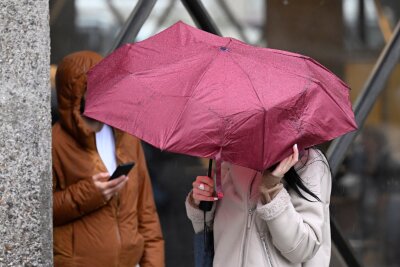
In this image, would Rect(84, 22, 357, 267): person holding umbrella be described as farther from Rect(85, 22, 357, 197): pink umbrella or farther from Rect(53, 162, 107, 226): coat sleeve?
Rect(53, 162, 107, 226): coat sleeve

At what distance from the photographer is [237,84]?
3.26m

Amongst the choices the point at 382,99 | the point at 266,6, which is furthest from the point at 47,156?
the point at 382,99

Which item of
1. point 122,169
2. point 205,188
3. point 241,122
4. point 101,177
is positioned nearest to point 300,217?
point 205,188

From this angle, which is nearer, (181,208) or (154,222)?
(154,222)

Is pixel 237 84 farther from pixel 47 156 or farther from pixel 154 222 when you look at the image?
pixel 154 222

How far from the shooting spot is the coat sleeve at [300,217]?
3383 mm

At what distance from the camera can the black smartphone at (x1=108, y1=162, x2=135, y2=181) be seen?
4199 mm

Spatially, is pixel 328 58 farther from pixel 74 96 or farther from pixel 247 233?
pixel 247 233

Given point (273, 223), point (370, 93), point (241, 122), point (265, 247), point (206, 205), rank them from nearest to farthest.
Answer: point (241, 122) < point (273, 223) < point (265, 247) < point (206, 205) < point (370, 93)

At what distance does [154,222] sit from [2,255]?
47.9 inches

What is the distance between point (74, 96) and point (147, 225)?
74cm

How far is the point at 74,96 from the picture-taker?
14.3 feet

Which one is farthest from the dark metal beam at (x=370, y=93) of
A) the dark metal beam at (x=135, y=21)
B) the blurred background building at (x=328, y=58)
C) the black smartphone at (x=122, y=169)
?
the black smartphone at (x=122, y=169)

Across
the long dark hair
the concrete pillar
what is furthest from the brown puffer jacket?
the long dark hair
